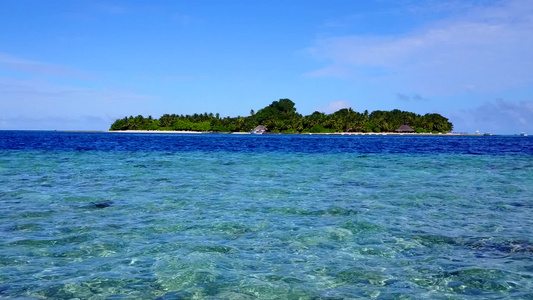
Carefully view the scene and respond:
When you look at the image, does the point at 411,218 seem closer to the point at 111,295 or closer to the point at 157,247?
the point at 157,247

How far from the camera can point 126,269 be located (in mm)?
9133

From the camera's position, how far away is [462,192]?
835 inches

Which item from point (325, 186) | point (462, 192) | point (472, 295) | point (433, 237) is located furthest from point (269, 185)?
point (472, 295)

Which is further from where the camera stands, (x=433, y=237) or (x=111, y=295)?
(x=433, y=237)

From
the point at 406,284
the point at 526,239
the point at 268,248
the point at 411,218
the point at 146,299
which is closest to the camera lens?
the point at 146,299

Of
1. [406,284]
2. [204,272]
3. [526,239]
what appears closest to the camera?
[406,284]

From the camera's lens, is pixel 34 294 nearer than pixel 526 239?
Yes

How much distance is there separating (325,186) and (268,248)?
13.0 m

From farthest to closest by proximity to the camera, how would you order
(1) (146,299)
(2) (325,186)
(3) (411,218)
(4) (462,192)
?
1. (2) (325,186)
2. (4) (462,192)
3. (3) (411,218)
4. (1) (146,299)

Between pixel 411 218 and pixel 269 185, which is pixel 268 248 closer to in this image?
pixel 411 218

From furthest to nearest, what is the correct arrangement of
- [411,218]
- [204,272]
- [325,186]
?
[325,186]
[411,218]
[204,272]

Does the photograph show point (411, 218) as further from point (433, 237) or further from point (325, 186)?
point (325, 186)

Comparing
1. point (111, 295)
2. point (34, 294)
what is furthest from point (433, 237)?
point (34, 294)

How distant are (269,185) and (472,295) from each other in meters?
16.3
